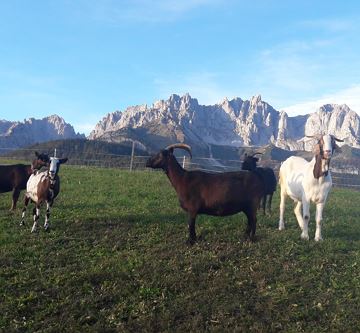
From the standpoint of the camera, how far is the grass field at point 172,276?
25.2 feet

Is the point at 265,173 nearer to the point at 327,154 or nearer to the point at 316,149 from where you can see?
the point at 316,149

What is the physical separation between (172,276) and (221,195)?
320 cm

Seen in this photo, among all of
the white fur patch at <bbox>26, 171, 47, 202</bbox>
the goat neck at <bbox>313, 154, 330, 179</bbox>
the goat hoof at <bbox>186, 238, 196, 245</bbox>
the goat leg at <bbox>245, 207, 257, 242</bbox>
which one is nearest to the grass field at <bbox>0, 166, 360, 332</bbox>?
the goat hoof at <bbox>186, 238, 196, 245</bbox>

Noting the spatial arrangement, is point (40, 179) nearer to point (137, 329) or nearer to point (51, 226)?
point (51, 226)

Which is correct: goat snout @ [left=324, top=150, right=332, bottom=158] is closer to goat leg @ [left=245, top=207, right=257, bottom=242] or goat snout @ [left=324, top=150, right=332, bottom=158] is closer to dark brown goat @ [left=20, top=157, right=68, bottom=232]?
goat leg @ [left=245, top=207, right=257, bottom=242]

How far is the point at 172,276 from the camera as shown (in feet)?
30.7

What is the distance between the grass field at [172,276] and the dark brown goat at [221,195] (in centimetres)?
82

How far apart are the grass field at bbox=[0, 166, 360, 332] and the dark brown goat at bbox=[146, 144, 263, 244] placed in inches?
32.4

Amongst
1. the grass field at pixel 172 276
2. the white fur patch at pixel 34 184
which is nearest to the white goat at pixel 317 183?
the grass field at pixel 172 276

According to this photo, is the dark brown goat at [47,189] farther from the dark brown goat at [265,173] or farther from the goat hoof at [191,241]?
the dark brown goat at [265,173]

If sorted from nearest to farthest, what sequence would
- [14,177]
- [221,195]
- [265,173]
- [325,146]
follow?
[221,195]
[325,146]
[14,177]
[265,173]

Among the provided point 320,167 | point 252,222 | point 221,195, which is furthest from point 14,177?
point 320,167

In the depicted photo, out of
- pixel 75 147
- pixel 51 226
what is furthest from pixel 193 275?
pixel 75 147

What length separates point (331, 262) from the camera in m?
10.5
